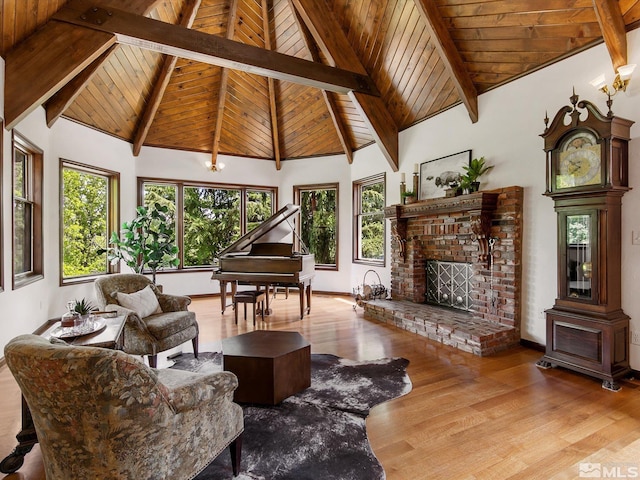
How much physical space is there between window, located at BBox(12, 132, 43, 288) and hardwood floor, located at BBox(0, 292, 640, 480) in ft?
5.22

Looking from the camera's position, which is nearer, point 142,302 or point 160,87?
point 142,302

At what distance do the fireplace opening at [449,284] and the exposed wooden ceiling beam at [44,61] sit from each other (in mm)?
5233

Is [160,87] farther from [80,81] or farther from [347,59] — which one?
[347,59]

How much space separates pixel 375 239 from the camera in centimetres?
694

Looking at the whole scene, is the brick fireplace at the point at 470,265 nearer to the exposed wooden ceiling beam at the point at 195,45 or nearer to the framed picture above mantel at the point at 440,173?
the framed picture above mantel at the point at 440,173

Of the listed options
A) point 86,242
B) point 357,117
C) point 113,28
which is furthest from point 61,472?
point 357,117

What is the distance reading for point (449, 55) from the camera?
4.40m

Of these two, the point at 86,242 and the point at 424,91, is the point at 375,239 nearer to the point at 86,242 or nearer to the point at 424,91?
the point at 424,91

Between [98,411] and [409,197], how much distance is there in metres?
5.12

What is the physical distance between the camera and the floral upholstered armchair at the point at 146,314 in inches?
122

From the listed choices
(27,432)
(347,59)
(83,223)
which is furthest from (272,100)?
(27,432)

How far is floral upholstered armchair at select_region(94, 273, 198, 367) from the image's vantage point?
10.2ft

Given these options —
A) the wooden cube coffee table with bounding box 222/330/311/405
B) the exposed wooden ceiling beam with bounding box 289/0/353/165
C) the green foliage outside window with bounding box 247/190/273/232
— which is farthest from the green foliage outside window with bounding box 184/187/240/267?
the wooden cube coffee table with bounding box 222/330/311/405

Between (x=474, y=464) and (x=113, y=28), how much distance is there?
515 cm
